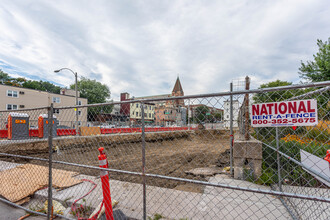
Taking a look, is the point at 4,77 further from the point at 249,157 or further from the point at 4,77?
the point at 249,157

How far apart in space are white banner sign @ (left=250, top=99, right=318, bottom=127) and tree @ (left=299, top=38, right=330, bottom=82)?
54.0ft

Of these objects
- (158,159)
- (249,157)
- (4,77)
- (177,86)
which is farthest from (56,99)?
(177,86)

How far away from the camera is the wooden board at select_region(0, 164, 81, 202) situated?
152 inches

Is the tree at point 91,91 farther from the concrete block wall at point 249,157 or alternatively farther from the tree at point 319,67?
the concrete block wall at point 249,157

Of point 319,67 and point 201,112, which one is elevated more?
point 319,67

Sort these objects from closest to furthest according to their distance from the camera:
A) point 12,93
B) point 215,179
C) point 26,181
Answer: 1. point 26,181
2. point 215,179
3. point 12,93

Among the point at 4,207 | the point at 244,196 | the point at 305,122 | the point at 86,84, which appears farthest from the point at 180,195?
the point at 86,84

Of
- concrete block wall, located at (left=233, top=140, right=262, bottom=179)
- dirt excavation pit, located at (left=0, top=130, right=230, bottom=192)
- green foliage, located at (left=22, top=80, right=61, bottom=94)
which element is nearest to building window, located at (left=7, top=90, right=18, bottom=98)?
dirt excavation pit, located at (left=0, top=130, right=230, bottom=192)

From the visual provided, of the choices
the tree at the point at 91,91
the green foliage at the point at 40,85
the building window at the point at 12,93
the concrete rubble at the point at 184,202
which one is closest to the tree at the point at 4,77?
the green foliage at the point at 40,85

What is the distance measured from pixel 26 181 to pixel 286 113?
6.04 m

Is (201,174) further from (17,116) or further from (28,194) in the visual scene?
(17,116)

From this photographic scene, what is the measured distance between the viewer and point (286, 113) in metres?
1.75

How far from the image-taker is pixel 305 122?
1.67m

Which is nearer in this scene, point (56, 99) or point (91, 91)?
point (56, 99)
